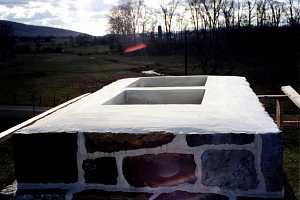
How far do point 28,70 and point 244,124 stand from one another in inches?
992

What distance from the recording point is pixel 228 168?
1.59 m

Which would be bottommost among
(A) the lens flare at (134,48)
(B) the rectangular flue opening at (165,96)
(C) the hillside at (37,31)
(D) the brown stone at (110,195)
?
(D) the brown stone at (110,195)

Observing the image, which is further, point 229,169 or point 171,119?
point 171,119

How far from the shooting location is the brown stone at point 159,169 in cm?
164

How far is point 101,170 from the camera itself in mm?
1721

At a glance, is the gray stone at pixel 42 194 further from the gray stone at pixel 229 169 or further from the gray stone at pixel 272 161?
the gray stone at pixel 272 161

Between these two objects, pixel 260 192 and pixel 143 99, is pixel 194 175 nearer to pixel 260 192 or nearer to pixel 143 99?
pixel 260 192

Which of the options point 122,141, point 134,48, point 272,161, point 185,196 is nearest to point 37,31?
point 134,48

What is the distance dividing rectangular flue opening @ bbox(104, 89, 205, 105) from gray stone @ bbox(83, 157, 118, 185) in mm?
1136

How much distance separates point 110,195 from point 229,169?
1.82 ft

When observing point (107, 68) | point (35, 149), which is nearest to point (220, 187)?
point (35, 149)

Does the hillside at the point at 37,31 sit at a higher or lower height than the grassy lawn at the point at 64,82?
higher

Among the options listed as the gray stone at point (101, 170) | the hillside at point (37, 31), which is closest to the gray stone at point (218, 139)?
the gray stone at point (101, 170)

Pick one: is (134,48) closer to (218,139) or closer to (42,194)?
(42,194)
